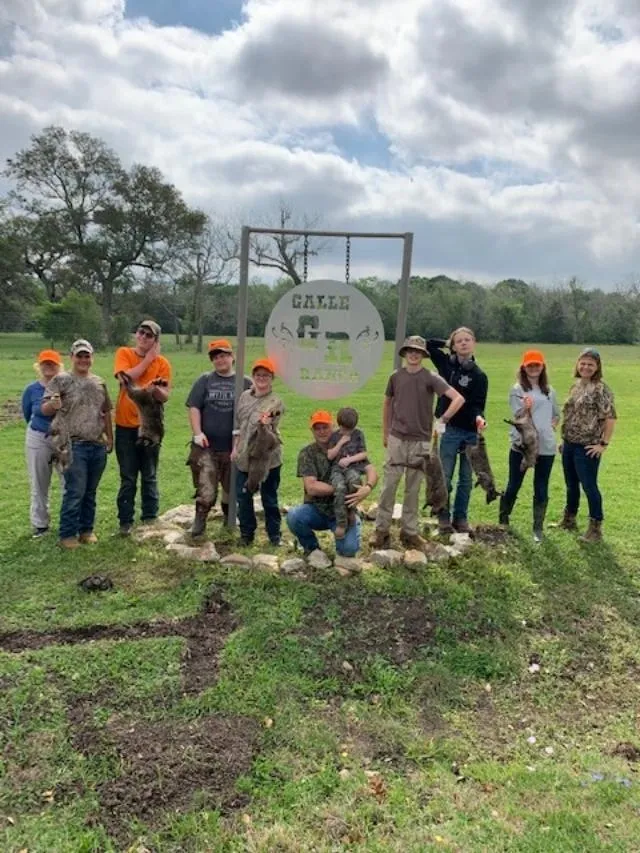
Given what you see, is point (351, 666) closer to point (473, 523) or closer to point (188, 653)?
point (188, 653)

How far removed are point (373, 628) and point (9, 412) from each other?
13.6 meters

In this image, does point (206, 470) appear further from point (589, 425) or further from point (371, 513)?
point (589, 425)

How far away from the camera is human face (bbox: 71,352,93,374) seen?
5852 mm

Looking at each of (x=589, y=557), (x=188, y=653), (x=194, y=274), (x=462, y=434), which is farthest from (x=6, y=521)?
(x=194, y=274)

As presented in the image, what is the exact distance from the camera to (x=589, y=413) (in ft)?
21.3

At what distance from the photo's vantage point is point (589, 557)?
6.25 meters

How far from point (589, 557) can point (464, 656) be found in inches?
101

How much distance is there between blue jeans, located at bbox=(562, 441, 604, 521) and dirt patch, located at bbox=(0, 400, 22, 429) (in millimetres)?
11711

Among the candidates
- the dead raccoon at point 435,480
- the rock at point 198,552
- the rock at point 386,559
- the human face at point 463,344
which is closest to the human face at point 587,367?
the human face at point 463,344

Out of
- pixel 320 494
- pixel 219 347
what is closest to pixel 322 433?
pixel 320 494

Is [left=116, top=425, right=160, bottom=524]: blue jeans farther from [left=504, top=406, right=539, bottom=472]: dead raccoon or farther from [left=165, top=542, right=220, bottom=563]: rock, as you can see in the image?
[left=504, top=406, right=539, bottom=472]: dead raccoon

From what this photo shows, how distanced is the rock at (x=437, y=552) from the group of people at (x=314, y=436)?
0.40 ft

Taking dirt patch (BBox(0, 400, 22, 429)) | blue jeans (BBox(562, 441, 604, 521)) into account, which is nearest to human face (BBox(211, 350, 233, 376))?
blue jeans (BBox(562, 441, 604, 521))

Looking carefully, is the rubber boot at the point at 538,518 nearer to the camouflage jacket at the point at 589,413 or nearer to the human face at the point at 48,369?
the camouflage jacket at the point at 589,413
